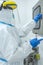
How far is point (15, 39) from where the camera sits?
3.74ft

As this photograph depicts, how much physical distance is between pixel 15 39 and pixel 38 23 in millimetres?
340

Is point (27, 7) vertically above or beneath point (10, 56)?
above

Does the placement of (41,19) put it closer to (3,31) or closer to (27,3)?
(3,31)

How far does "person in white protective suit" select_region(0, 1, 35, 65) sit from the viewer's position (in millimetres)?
1078

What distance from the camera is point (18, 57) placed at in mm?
1153

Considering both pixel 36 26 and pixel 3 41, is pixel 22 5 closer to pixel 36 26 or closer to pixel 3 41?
pixel 36 26

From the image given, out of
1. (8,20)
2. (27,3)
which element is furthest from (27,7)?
(8,20)

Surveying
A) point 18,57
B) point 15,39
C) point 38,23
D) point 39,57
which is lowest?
point 39,57

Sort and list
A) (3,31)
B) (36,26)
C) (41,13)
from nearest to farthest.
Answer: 1. (3,31)
2. (41,13)
3. (36,26)

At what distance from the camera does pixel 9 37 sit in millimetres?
1083

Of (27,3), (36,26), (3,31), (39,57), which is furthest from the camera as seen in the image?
(27,3)

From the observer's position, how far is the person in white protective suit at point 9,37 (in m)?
1.08

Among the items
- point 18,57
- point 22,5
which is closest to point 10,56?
point 18,57

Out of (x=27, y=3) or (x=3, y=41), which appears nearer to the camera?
(x=3, y=41)
